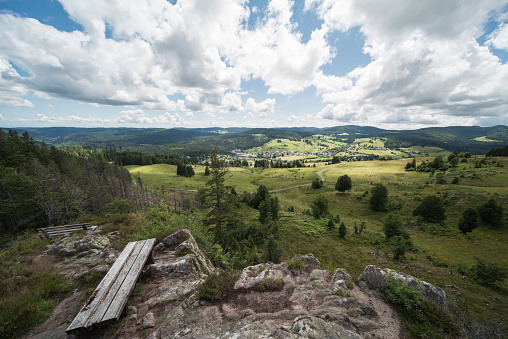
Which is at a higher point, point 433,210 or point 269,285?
point 269,285

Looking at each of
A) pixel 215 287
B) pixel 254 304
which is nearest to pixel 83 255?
pixel 215 287

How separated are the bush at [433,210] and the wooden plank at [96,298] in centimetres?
4785

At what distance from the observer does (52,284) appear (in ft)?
24.5

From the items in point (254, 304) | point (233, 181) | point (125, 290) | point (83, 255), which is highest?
point (125, 290)

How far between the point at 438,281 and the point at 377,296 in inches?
482

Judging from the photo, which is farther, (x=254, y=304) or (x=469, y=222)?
(x=469, y=222)

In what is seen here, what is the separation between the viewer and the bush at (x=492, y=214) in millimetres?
26750

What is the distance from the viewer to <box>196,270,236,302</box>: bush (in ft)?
22.3

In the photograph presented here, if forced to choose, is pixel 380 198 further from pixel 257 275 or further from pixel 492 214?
pixel 257 275

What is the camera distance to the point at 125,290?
6.28m

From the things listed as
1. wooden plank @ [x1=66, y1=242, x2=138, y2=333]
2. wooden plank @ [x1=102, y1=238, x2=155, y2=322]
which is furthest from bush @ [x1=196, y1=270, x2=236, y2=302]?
wooden plank @ [x1=66, y1=242, x2=138, y2=333]

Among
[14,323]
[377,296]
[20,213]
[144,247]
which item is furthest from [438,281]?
[20,213]

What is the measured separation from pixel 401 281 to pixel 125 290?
10969mm

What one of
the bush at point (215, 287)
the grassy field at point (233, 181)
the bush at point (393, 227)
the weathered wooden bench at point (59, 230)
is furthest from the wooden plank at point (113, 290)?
the grassy field at point (233, 181)
